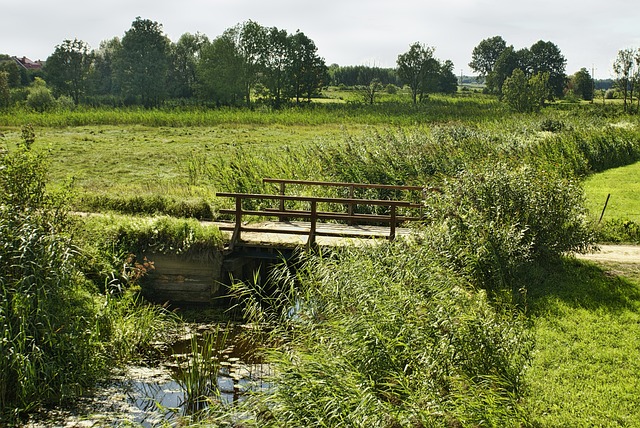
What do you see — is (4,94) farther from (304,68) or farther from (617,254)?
(617,254)

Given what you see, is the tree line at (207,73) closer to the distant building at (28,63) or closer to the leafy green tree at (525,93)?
the leafy green tree at (525,93)

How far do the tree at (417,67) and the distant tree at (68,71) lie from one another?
1446 inches


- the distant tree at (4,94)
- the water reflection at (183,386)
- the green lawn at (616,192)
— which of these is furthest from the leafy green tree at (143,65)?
the water reflection at (183,386)

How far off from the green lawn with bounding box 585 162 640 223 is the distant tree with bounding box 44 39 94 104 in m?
54.3

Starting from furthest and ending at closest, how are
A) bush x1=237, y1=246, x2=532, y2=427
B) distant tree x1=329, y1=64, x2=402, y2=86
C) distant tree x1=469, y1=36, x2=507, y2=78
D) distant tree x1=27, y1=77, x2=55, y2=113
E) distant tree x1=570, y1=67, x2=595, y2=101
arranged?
distant tree x1=469, y1=36, x2=507, y2=78
distant tree x1=329, y1=64, x2=402, y2=86
distant tree x1=570, y1=67, x2=595, y2=101
distant tree x1=27, y1=77, x2=55, y2=113
bush x1=237, y1=246, x2=532, y2=427

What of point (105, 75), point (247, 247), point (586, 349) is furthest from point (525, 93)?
point (105, 75)

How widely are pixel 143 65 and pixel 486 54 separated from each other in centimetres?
8147

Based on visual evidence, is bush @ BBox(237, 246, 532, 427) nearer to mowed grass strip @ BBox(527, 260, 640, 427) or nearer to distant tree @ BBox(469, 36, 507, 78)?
mowed grass strip @ BBox(527, 260, 640, 427)

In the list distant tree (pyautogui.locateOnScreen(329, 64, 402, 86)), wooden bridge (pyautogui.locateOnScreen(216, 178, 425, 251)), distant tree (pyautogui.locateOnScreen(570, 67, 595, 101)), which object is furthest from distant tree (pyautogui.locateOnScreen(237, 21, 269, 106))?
wooden bridge (pyautogui.locateOnScreen(216, 178, 425, 251))

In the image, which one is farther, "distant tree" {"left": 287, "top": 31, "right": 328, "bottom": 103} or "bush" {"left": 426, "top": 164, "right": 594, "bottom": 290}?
"distant tree" {"left": 287, "top": 31, "right": 328, "bottom": 103}

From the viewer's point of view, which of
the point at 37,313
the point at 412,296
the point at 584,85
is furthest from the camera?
the point at 584,85

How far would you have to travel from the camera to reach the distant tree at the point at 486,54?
124562 millimetres

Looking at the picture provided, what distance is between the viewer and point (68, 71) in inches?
2552

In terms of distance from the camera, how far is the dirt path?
14836 mm
